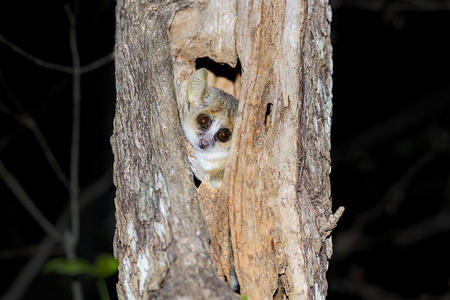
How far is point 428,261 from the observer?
20.2 feet

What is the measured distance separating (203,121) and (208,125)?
0.04 metres

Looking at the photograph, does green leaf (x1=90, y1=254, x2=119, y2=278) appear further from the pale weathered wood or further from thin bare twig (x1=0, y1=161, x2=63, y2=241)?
thin bare twig (x1=0, y1=161, x2=63, y2=241)

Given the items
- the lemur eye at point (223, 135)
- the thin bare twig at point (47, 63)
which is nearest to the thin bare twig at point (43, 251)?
the thin bare twig at point (47, 63)

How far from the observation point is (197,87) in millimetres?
2979

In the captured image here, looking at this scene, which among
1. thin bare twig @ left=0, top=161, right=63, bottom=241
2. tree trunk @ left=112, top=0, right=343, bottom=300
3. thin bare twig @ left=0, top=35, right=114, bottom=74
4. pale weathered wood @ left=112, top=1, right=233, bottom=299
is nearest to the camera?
pale weathered wood @ left=112, top=1, right=233, bottom=299

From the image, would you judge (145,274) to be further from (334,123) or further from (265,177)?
(334,123)

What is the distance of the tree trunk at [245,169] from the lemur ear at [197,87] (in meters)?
0.29

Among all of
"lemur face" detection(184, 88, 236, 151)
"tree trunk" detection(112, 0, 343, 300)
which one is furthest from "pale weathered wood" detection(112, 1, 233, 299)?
"lemur face" detection(184, 88, 236, 151)

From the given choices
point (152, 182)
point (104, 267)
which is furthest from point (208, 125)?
point (104, 267)

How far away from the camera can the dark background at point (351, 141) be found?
5.41m

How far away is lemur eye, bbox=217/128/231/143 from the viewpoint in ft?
9.69

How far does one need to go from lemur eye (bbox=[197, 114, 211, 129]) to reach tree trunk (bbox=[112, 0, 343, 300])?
0.44 metres

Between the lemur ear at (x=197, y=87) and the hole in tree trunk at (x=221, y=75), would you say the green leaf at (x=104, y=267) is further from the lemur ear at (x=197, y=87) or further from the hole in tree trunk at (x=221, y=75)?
the hole in tree trunk at (x=221, y=75)

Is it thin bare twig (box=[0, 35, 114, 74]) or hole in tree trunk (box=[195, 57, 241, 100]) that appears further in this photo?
thin bare twig (box=[0, 35, 114, 74])
